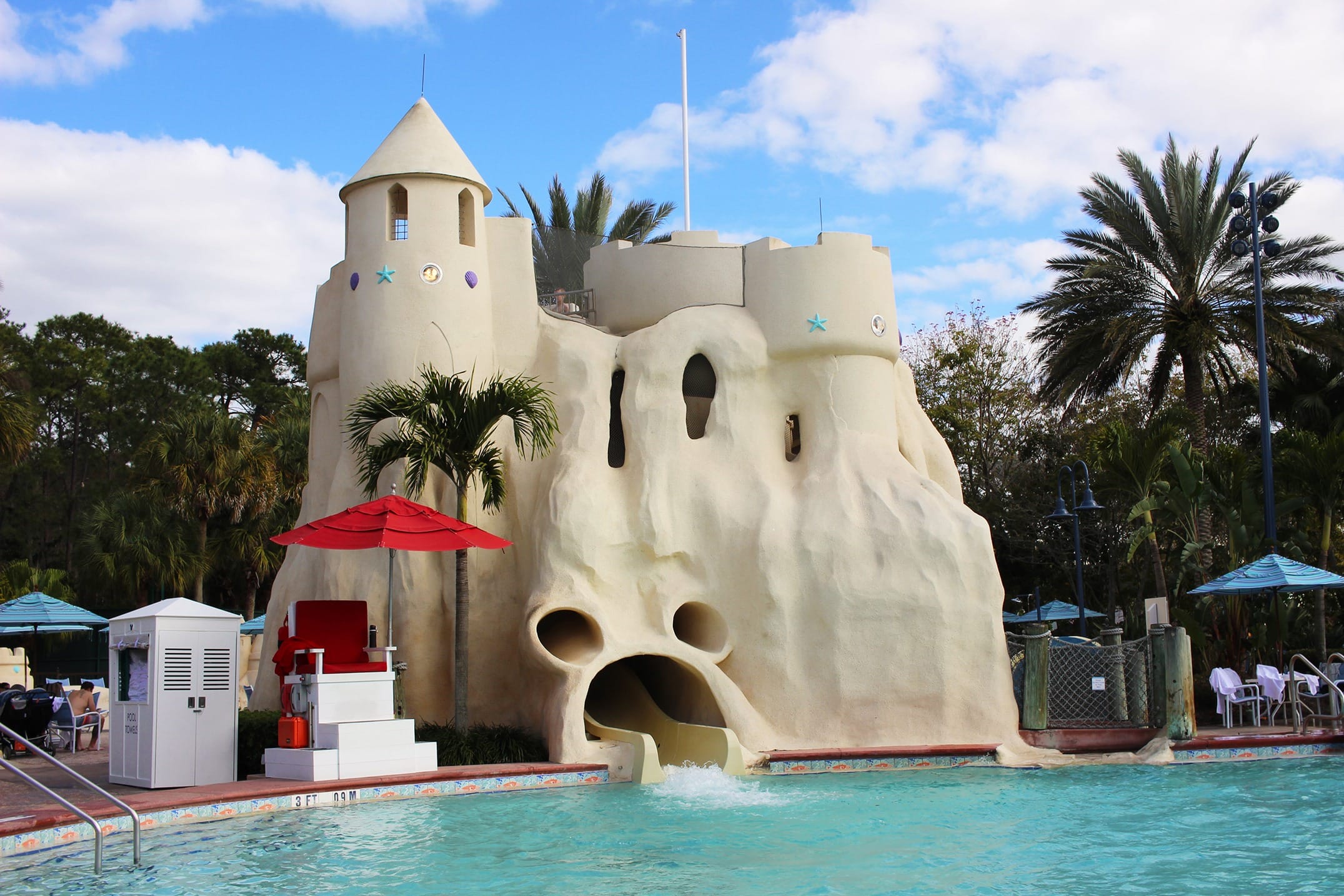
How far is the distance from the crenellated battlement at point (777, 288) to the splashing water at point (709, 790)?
24.6 ft

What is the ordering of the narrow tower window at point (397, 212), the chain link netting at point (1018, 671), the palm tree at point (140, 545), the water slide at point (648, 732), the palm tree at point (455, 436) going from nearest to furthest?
the water slide at point (648, 732)
the palm tree at point (455, 436)
the chain link netting at point (1018, 671)
the narrow tower window at point (397, 212)
the palm tree at point (140, 545)

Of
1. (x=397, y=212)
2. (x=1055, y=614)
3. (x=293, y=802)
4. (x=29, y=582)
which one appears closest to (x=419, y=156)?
(x=397, y=212)

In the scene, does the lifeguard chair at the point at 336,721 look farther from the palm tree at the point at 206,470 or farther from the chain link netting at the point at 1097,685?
the palm tree at the point at 206,470

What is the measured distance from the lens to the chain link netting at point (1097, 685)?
57.6 ft

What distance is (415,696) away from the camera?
18141 mm

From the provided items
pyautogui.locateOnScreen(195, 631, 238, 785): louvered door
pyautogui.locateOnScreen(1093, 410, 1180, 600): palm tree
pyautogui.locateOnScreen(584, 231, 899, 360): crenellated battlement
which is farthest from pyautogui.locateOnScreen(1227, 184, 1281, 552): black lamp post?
pyautogui.locateOnScreen(195, 631, 238, 785): louvered door

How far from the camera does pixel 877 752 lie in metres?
16.9

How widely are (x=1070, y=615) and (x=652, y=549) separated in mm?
13627

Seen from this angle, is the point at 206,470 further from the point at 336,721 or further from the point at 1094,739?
the point at 1094,739

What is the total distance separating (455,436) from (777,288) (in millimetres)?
Result: 6443

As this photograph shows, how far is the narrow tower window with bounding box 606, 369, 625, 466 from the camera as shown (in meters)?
21.1

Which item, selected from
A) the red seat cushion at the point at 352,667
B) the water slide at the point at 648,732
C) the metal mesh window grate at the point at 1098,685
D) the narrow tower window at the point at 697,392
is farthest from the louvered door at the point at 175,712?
the metal mesh window grate at the point at 1098,685

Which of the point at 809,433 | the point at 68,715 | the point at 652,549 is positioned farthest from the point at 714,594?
the point at 68,715

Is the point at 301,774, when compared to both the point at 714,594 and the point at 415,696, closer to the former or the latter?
the point at 415,696
